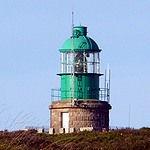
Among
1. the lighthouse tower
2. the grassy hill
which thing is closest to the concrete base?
the lighthouse tower

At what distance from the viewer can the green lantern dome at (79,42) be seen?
3278 cm

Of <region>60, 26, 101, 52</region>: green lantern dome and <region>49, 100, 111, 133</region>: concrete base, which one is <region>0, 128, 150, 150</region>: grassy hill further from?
<region>60, 26, 101, 52</region>: green lantern dome

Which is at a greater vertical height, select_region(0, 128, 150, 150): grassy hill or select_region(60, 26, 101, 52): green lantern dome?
select_region(60, 26, 101, 52): green lantern dome

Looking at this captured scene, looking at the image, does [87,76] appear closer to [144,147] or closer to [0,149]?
[144,147]

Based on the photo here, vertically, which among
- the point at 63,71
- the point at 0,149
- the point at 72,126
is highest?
the point at 63,71

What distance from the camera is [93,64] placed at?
33.3 meters

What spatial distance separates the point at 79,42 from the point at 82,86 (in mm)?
1711

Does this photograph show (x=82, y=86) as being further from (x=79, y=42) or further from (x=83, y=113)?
(x=79, y=42)

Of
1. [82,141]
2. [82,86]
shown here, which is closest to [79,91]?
[82,86]

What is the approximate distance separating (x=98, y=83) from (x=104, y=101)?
744 millimetres

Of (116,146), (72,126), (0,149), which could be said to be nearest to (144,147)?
(116,146)

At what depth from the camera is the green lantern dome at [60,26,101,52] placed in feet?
108

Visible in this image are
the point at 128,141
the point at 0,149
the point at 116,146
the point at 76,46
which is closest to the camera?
the point at 0,149

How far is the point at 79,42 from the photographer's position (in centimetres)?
3309
